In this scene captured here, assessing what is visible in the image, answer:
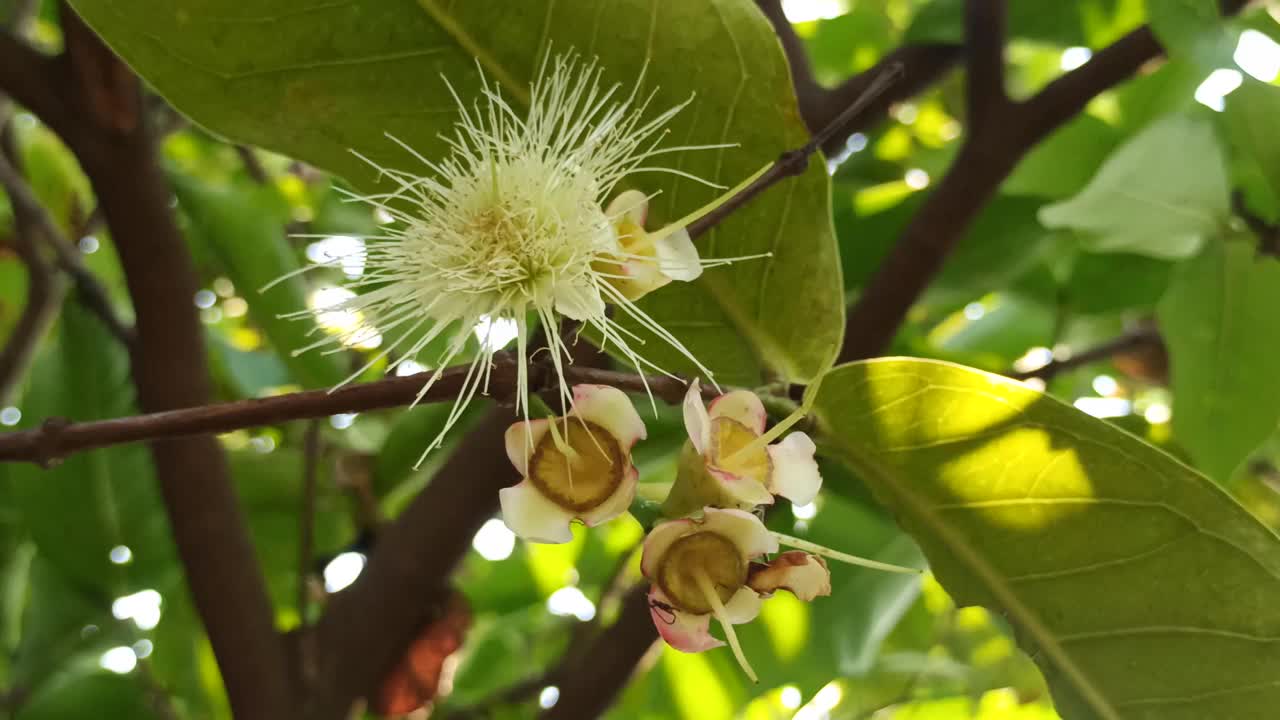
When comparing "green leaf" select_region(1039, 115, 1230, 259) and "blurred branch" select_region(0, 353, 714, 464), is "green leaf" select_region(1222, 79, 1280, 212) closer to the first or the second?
"green leaf" select_region(1039, 115, 1230, 259)

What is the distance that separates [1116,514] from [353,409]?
0.29 m

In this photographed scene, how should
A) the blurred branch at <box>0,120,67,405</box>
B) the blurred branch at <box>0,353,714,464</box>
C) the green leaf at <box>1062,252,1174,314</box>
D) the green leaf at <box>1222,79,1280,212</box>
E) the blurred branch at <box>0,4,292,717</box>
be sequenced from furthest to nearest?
the blurred branch at <box>0,120,67,405</box> < the green leaf at <box>1062,252,1174,314</box> < the blurred branch at <box>0,4,292,717</box> < the green leaf at <box>1222,79,1280,212</box> < the blurred branch at <box>0,353,714,464</box>

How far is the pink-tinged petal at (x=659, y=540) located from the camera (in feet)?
1.15

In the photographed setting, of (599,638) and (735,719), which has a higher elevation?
(599,638)

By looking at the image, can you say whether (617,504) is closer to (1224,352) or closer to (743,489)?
(743,489)

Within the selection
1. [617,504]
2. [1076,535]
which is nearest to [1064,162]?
[1076,535]

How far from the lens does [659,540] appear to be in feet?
1.16

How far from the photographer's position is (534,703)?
0.97 meters

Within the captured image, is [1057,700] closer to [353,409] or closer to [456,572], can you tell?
[353,409]

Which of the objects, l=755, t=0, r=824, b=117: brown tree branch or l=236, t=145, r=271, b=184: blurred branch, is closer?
l=755, t=0, r=824, b=117: brown tree branch

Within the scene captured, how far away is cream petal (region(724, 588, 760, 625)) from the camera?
1.20 ft

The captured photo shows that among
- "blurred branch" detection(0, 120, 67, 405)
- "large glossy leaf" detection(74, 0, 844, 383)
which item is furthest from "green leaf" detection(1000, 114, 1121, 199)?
"blurred branch" detection(0, 120, 67, 405)

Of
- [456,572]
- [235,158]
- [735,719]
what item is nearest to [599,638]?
[456,572]

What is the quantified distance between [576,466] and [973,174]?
42 centimetres
